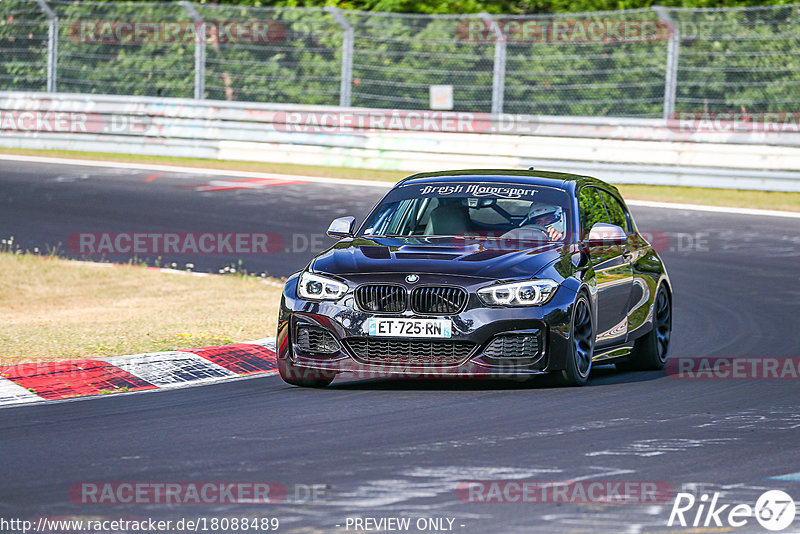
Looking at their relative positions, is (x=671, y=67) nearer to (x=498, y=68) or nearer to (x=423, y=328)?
(x=498, y=68)

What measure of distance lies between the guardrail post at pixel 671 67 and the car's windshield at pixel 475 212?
44.5ft

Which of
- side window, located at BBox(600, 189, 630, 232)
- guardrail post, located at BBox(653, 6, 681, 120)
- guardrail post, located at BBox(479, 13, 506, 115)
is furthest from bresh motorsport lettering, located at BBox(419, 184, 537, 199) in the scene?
guardrail post, located at BBox(479, 13, 506, 115)

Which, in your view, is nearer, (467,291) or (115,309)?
(467,291)

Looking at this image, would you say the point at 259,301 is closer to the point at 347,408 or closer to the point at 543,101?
the point at 347,408

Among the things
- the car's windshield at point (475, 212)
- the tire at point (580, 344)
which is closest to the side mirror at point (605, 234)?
the car's windshield at point (475, 212)

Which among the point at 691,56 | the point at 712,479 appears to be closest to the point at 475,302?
the point at 712,479

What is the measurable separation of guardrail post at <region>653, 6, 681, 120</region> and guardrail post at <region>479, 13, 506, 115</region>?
8.81 feet

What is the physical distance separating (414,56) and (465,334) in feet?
55.0

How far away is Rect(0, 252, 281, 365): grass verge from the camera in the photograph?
35.3ft

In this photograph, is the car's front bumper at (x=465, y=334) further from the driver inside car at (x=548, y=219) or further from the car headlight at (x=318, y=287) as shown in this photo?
the driver inside car at (x=548, y=219)

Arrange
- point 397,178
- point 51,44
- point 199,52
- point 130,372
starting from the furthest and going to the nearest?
point 51,44 → point 199,52 → point 397,178 → point 130,372

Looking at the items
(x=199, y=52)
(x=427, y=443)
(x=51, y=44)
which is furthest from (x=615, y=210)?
(x=51, y=44)

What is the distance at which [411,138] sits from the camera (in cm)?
2447

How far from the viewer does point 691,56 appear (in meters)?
23.2
